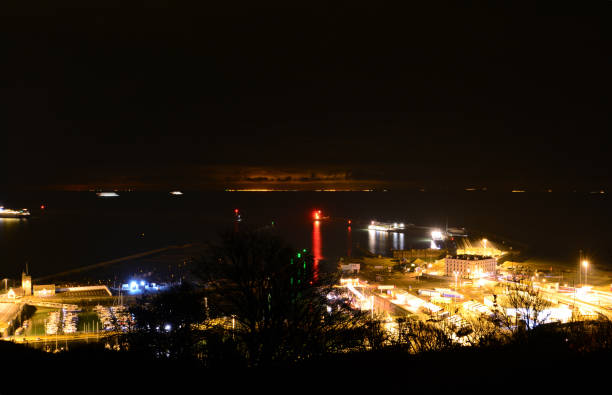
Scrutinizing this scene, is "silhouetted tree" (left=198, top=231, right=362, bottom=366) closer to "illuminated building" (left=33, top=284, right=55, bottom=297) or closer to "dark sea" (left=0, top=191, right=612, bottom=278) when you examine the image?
"illuminated building" (left=33, top=284, right=55, bottom=297)

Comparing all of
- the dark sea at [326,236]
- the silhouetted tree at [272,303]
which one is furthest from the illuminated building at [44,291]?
the silhouetted tree at [272,303]

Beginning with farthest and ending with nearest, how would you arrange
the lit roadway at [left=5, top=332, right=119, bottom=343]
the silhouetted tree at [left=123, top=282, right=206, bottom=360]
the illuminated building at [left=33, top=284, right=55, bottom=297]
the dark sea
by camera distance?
the dark sea, the illuminated building at [left=33, top=284, right=55, bottom=297], the lit roadway at [left=5, top=332, right=119, bottom=343], the silhouetted tree at [left=123, top=282, right=206, bottom=360]

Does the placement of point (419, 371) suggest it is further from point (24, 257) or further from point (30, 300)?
point (24, 257)

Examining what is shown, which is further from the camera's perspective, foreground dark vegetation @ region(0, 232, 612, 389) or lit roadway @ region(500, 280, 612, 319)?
lit roadway @ region(500, 280, 612, 319)

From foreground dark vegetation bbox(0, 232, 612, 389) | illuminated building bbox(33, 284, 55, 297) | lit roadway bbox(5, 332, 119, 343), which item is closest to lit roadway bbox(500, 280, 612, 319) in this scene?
foreground dark vegetation bbox(0, 232, 612, 389)

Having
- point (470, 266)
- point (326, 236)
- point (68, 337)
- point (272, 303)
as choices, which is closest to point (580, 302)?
point (470, 266)

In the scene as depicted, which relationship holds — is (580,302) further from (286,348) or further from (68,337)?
(68,337)

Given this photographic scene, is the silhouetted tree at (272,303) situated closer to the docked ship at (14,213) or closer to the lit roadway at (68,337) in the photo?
the lit roadway at (68,337)
